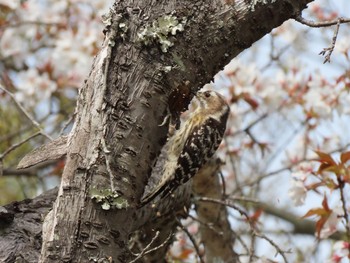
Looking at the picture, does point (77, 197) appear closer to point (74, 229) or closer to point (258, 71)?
point (74, 229)

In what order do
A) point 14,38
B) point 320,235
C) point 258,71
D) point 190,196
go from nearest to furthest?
1. point 320,235
2. point 190,196
3. point 258,71
4. point 14,38

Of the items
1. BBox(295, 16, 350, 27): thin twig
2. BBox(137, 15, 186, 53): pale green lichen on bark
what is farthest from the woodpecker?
BBox(295, 16, 350, 27): thin twig

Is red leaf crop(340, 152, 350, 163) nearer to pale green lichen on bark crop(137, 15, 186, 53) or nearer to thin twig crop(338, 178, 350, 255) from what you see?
thin twig crop(338, 178, 350, 255)

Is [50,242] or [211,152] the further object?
[211,152]

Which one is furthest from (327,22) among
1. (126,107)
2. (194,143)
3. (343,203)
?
(194,143)

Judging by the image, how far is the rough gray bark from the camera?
96.5 inches

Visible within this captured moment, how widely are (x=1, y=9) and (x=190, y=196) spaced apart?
2447 mm

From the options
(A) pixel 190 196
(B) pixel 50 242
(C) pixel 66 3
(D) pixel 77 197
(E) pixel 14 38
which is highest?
(C) pixel 66 3

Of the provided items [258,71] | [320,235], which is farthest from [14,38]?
[320,235]

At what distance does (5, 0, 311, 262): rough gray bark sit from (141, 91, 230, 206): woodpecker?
0.79 m

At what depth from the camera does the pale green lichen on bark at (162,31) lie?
248 centimetres

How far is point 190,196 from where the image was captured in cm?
415

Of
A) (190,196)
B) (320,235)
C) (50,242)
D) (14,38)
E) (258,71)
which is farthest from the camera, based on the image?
(14,38)

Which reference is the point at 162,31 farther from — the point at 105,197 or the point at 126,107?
the point at 105,197
